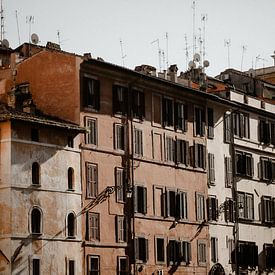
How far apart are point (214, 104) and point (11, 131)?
21736mm

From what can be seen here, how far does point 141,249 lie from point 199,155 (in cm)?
1021

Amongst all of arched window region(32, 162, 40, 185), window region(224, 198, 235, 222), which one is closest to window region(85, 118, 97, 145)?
arched window region(32, 162, 40, 185)

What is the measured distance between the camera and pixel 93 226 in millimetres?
55594

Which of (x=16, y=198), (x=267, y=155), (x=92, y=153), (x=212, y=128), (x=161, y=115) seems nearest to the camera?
(x=16, y=198)

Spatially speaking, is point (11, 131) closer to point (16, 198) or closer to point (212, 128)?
point (16, 198)

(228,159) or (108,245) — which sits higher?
(228,159)

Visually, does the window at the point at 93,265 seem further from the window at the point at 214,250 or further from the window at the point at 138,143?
the window at the point at 214,250

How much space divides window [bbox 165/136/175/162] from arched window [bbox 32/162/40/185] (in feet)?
42.2

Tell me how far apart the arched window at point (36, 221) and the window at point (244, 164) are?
74.5 feet

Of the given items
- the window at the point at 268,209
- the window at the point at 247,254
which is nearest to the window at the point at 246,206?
the window at the point at 268,209

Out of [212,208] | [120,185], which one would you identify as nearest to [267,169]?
[212,208]

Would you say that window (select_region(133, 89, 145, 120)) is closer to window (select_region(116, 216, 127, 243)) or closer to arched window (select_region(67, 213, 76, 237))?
window (select_region(116, 216, 127, 243))

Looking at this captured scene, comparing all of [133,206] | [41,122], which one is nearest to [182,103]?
[133,206]

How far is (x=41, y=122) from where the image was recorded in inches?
2051
